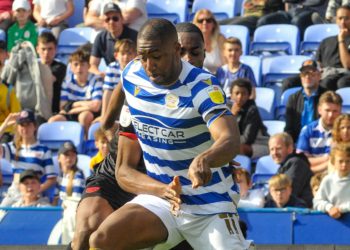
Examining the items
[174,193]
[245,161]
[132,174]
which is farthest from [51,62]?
[174,193]

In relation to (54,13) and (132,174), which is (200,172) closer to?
(132,174)

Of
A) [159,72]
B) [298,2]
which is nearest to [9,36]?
[298,2]

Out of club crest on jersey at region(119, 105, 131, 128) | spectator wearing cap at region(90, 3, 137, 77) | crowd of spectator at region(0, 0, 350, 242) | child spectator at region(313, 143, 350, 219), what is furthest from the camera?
spectator wearing cap at region(90, 3, 137, 77)

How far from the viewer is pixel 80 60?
1288 cm

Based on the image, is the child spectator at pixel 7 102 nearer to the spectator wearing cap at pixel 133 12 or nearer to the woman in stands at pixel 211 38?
the spectator wearing cap at pixel 133 12

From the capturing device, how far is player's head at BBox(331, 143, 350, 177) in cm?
999

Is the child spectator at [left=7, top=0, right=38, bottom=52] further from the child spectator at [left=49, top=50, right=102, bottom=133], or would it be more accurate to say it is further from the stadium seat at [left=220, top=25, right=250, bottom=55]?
the stadium seat at [left=220, top=25, right=250, bottom=55]

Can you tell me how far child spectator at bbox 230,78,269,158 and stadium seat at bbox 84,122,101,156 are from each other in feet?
4.87

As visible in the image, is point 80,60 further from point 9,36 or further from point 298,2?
point 298,2

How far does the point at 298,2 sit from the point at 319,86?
102 inches

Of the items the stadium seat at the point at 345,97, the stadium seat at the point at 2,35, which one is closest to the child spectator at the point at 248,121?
the stadium seat at the point at 345,97

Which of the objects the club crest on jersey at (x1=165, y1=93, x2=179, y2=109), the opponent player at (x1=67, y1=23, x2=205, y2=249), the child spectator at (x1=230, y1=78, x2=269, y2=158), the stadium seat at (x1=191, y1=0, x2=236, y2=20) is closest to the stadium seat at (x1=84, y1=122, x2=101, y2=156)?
the child spectator at (x1=230, y1=78, x2=269, y2=158)

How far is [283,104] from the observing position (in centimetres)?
1248

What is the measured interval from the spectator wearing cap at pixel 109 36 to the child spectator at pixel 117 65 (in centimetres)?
68
